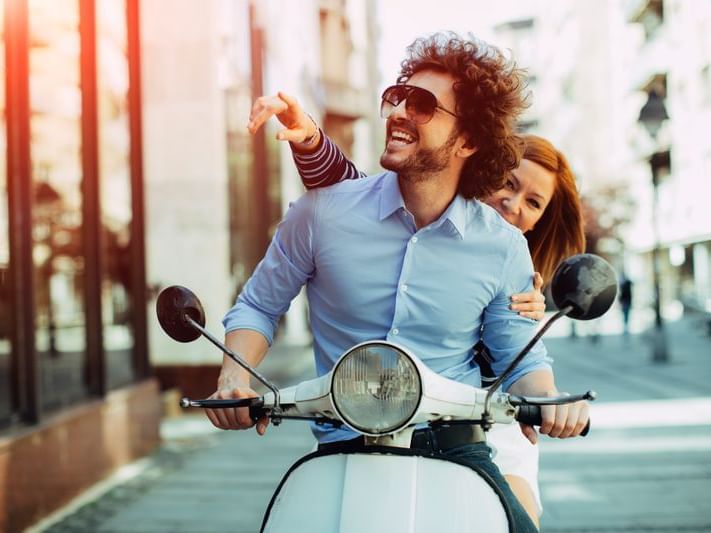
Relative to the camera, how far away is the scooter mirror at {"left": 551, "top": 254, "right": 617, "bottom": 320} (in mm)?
1966

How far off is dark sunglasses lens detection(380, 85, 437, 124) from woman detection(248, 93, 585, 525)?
0.78 feet

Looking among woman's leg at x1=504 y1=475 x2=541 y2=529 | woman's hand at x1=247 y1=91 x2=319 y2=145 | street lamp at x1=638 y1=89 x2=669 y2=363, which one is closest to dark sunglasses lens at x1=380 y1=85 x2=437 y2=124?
woman's hand at x1=247 y1=91 x2=319 y2=145

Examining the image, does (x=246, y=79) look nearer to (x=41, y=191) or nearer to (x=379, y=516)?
(x=41, y=191)

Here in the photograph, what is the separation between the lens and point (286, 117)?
2365 millimetres

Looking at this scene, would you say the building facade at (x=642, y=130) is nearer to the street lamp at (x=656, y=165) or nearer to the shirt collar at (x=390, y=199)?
the street lamp at (x=656, y=165)

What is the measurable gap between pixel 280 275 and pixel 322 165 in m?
0.30

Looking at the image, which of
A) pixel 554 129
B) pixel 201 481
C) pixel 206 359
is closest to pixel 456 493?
pixel 201 481

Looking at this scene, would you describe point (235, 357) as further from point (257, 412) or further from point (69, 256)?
point (69, 256)

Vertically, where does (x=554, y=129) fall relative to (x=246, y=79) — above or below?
above

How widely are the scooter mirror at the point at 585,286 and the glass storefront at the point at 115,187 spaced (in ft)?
20.1

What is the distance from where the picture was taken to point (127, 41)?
28.2 feet

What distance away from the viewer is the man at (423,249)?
7.63 ft

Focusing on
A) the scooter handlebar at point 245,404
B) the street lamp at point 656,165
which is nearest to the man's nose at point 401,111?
the scooter handlebar at point 245,404

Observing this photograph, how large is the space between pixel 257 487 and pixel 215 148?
15.2 feet
